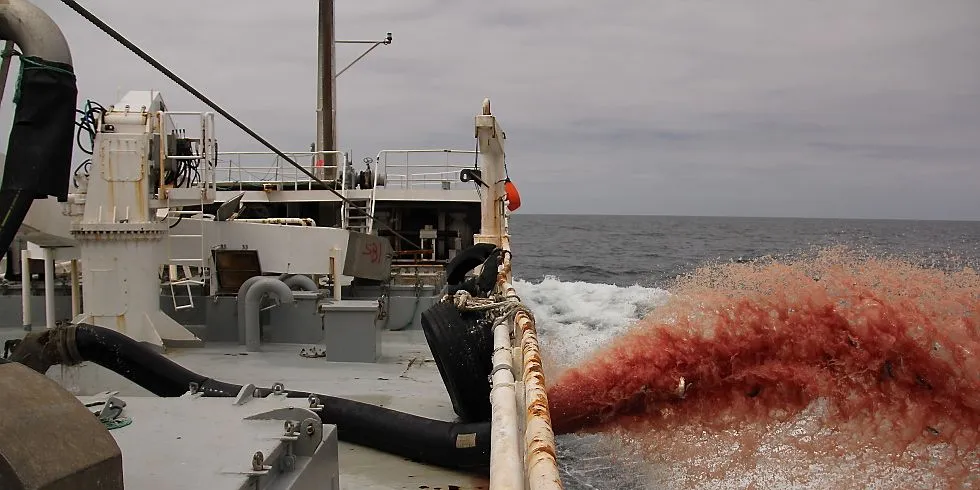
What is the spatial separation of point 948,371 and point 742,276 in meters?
1.66

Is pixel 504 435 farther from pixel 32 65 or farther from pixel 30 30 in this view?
pixel 30 30

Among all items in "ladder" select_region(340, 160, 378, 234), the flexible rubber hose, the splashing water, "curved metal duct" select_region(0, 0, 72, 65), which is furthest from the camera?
"ladder" select_region(340, 160, 378, 234)

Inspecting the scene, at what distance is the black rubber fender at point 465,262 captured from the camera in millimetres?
7121

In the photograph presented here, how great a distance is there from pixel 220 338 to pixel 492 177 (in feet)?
14.1

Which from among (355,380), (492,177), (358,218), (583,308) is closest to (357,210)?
(358,218)

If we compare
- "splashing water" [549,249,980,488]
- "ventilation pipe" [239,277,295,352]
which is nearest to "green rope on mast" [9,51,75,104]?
"splashing water" [549,249,980,488]

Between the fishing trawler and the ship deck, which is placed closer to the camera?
the fishing trawler

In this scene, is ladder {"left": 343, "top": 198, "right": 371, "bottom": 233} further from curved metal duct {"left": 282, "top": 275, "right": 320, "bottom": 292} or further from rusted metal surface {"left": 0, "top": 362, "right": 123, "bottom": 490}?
rusted metal surface {"left": 0, "top": 362, "right": 123, "bottom": 490}

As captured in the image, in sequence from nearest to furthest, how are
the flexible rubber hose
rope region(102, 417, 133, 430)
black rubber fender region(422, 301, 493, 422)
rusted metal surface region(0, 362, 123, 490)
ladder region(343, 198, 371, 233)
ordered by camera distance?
rusted metal surface region(0, 362, 123, 490)
the flexible rubber hose
rope region(102, 417, 133, 430)
black rubber fender region(422, 301, 493, 422)
ladder region(343, 198, 371, 233)

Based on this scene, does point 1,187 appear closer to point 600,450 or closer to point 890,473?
point 890,473

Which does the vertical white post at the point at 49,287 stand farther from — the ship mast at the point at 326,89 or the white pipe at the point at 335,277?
the ship mast at the point at 326,89

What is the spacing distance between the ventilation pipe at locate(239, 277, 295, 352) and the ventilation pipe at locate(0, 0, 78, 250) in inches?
264

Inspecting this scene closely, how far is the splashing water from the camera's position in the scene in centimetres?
478

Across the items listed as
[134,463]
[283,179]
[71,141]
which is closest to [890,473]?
[134,463]
